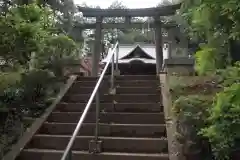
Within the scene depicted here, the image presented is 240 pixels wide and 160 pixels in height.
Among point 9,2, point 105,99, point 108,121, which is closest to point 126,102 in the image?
point 105,99

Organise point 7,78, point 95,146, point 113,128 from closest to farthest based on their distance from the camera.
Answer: point 7,78 < point 95,146 < point 113,128

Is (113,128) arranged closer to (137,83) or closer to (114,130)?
(114,130)

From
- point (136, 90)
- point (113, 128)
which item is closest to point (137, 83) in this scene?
point (136, 90)

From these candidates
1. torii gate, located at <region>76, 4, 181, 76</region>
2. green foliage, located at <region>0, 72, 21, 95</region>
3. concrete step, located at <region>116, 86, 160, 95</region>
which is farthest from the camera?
torii gate, located at <region>76, 4, 181, 76</region>

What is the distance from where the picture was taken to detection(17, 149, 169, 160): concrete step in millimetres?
4141

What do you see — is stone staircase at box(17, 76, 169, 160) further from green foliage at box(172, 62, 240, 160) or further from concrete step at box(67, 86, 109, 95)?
green foliage at box(172, 62, 240, 160)

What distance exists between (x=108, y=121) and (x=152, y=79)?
2193 millimetres

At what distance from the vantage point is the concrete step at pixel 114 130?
479cm

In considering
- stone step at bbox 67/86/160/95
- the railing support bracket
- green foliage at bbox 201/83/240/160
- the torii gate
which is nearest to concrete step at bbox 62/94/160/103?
stone step at bbox 67/86/160/95

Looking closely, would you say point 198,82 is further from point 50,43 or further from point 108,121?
point 50,43

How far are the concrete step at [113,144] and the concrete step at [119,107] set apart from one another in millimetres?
1097

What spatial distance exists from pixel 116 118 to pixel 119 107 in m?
0.44

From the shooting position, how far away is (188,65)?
7059 mm

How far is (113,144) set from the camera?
4.48 metres
